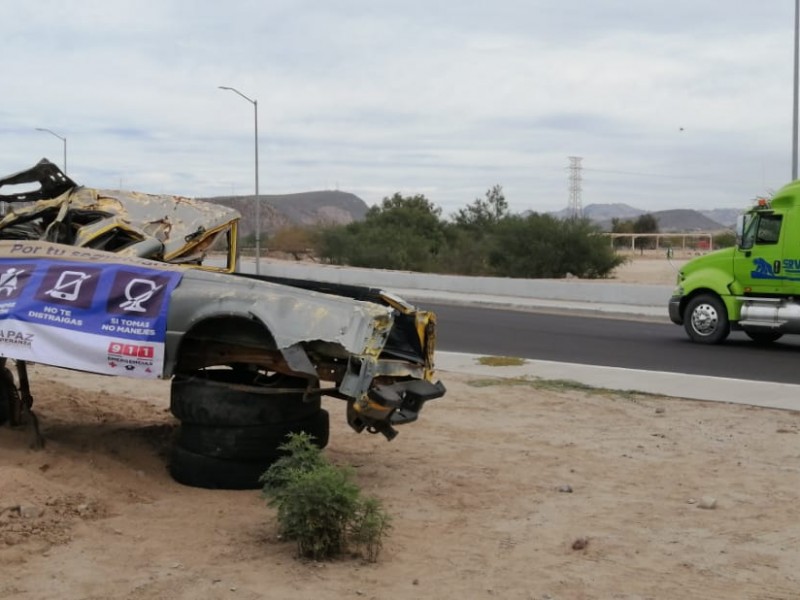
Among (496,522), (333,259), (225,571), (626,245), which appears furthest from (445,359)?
(626,245)

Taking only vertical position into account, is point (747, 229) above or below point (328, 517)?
above

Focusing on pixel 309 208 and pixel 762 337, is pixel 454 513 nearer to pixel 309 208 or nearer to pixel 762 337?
pixel 762 337

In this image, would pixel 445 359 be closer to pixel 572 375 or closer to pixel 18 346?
pixel 572 375

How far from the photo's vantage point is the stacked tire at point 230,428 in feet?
22.7

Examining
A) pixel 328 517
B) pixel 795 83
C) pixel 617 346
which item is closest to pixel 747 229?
pixel 617 346

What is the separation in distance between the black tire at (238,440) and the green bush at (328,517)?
4.07 feet

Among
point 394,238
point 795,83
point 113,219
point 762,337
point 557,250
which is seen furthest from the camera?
point 394,238

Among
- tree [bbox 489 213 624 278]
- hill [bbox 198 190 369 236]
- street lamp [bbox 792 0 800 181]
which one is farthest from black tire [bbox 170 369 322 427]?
hill [bbox 198 190 369 236]

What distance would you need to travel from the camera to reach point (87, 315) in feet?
23.3

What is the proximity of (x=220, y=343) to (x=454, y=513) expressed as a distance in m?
2.09

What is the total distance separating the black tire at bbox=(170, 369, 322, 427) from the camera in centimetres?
690

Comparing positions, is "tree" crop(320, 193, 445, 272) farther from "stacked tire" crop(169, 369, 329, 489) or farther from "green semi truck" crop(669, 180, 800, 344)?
"stacked tire" crop(169, 369, 329, 489)

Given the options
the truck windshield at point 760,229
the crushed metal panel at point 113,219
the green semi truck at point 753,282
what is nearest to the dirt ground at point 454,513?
the crushed metal panel at point 113,219

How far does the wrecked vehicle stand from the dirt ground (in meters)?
0.48
